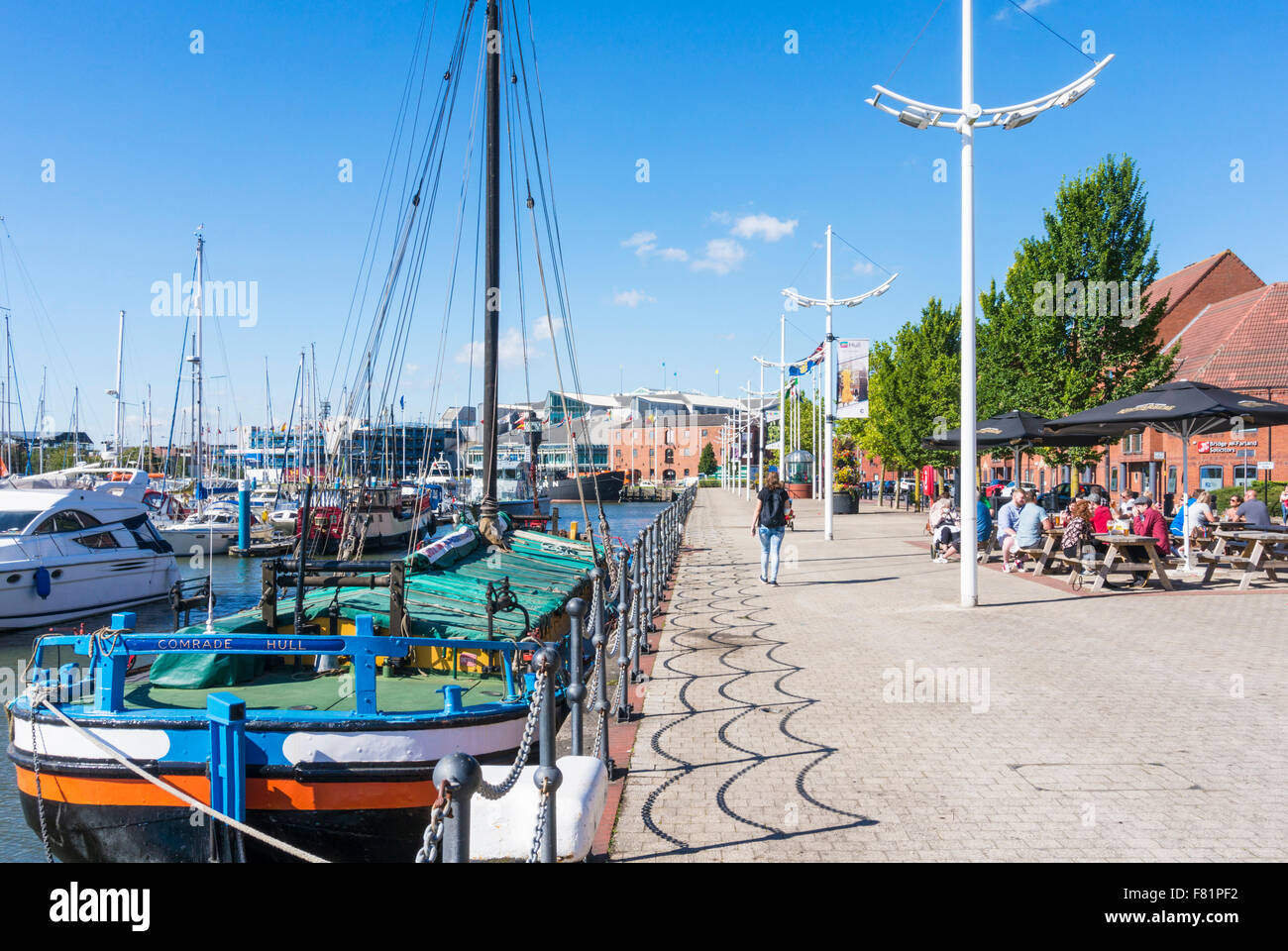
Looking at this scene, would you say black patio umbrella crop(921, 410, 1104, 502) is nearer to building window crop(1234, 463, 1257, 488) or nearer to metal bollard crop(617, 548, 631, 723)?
metal bollard crop(617, 548, 631, 723)

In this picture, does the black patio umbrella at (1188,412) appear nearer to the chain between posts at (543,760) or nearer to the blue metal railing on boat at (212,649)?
the chain between posts at (543,760)

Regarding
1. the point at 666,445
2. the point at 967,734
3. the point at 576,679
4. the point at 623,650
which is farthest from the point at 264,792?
the point at 666,445

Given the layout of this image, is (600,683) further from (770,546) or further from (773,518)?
(770,546)

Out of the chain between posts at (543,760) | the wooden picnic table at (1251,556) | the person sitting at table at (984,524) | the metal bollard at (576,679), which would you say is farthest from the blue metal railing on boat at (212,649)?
the person sitting at table at (984,524)

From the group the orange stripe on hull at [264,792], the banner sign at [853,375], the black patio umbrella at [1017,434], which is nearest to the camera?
the orange stripe on hull at [264,792]

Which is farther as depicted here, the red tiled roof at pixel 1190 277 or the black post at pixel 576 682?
the red tiled roof at pixel 1190 277

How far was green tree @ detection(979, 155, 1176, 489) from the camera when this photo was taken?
86.6 ft

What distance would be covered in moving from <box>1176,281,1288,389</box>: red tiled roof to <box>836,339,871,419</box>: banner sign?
2107cm

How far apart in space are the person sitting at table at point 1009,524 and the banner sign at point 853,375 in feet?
25.6

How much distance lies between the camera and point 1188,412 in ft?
47.5

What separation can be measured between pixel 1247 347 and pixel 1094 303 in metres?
18.9

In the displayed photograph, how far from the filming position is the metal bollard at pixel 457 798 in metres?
2.81

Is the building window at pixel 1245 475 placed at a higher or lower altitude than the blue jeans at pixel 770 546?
higher
